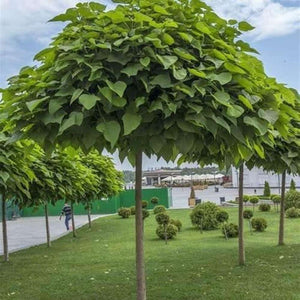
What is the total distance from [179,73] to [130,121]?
1.19 feet

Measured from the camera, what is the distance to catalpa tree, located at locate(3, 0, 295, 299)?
6.77 ft

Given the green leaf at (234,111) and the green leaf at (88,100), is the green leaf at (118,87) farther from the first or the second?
the green leaf at (234,111)

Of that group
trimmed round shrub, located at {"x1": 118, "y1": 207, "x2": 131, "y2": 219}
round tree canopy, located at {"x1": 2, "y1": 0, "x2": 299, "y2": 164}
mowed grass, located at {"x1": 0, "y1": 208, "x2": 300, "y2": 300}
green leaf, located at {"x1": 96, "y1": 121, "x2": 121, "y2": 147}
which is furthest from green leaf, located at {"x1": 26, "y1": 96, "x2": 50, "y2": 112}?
trimmed round shrub, located at {"x1": 118, "y1": 207, "x2": 131, "y2": 219}

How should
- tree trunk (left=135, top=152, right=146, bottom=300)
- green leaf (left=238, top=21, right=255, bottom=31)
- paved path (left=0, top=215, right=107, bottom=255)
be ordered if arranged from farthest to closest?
paved path (left=0, top=215, right=107, bottom=255), tree trunk (left=135, top=152, right=146, bottom=300), green leaf (left=238, top=21, right=255, bottom=31)

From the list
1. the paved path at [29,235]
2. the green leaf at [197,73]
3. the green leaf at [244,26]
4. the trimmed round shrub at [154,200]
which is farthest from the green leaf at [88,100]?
the trimmed round shrub at [154,200]

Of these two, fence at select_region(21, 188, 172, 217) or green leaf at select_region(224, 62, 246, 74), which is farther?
fence at select_region(21, 188, 172, 217)

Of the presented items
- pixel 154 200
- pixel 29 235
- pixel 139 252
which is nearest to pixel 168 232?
pixel 29 235

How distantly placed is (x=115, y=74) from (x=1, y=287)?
4.52 m

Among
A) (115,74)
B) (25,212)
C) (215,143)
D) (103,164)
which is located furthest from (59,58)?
(25,212)

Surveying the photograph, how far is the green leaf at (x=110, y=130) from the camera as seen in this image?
201 centimetres

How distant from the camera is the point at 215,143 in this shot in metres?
2.41

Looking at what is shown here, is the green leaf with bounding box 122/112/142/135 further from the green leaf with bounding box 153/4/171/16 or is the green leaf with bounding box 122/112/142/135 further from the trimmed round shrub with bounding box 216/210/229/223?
the trimmed round shrub with bounding box 216/210/229/223

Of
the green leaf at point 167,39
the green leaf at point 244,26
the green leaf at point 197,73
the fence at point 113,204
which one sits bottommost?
the fence at point 113,204

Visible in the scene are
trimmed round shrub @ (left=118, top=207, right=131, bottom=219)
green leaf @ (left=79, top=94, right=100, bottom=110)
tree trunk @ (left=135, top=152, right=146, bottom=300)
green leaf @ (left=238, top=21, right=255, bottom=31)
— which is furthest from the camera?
trimmed round shrub @ (left=118, top=207, right=131, bottom=219)
